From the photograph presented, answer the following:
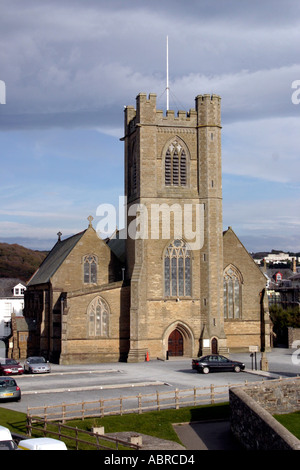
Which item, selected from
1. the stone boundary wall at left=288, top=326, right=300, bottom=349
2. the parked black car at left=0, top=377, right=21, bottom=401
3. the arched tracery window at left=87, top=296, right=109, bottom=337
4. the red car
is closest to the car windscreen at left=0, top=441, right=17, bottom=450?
the parked black car at left=0, top=377, right=21, bottom=401

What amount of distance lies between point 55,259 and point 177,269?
50.5 feet

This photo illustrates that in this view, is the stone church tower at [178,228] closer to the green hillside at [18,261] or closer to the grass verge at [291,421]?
the grass verge at [291,421]

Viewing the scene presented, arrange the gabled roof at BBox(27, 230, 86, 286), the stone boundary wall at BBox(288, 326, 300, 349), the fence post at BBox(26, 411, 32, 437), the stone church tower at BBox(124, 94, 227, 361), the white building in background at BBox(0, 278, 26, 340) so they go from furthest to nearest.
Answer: the white building in background at BBox(0, 278, 26, 340), the stone boundary wall at BBox(288, 326, 300, 349), the gabled roof at BBox(27, 230, 86, 286), the stone church tower at BBox(124, 94, 227, 361), the fence post at BBox(26, 411, 32, 437)

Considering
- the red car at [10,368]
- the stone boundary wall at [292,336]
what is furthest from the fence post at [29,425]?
the stone boundary wall at [292,336]

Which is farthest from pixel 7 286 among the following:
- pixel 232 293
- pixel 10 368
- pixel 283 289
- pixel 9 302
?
pixel 10 368

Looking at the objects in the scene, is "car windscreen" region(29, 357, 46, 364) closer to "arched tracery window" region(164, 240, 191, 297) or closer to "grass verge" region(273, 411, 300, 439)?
"arched tracery window" region(164, 240, 191, 297)

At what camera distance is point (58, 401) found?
1262 inches

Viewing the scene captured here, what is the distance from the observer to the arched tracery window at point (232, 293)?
56.2 metres

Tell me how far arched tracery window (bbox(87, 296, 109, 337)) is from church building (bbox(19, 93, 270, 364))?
0.08 m

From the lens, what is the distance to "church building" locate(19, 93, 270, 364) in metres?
51.0

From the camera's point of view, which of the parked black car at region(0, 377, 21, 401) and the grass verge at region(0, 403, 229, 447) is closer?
the grass verge at region(0, 403, 229, 447)

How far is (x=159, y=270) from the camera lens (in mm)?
52156
